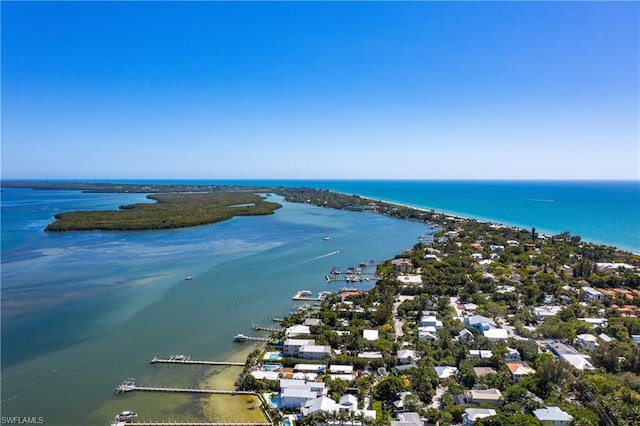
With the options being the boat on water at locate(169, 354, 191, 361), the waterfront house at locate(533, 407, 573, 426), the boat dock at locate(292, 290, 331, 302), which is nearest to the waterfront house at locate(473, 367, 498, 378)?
the waterfront house at locate(533, 407, 573, 426)

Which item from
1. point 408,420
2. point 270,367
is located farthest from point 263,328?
point 408,420

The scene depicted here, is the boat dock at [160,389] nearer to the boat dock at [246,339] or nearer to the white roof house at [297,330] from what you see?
the boat dock at [246,339]

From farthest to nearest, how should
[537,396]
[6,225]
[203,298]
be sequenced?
1. [6,225]
2. [203,298]
3. [537,396]

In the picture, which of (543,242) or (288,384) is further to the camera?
(543,242)

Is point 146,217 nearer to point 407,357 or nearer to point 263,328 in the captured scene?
point 263,328

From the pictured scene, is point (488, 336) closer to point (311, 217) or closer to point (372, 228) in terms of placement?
point (372, 228)

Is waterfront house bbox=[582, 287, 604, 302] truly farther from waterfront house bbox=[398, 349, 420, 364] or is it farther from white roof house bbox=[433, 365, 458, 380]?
waterfront house bbox=[398, 349, 420, 364]

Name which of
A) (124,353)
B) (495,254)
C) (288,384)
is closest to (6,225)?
(124,353)
